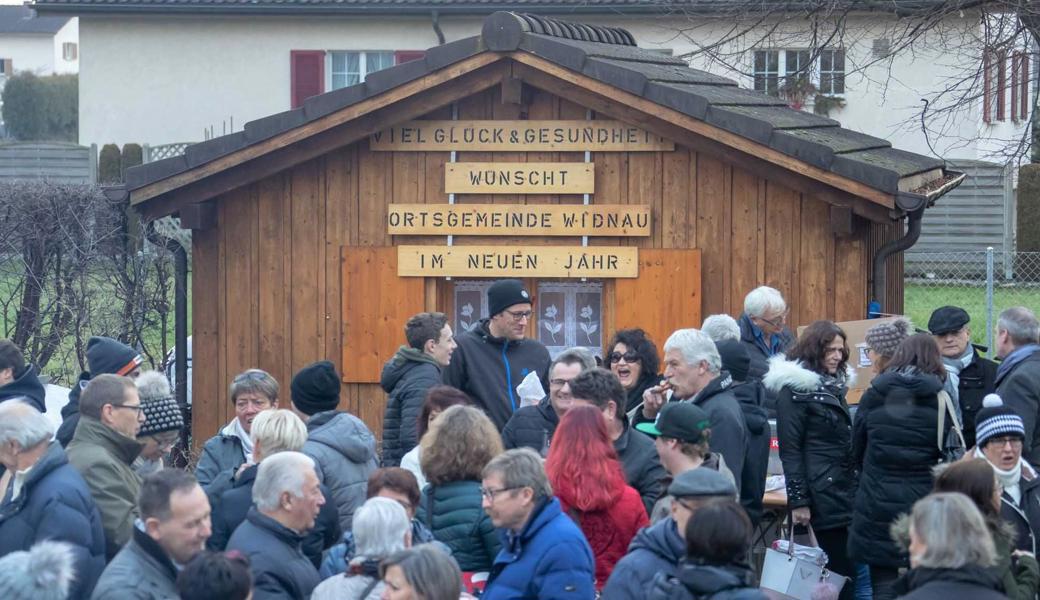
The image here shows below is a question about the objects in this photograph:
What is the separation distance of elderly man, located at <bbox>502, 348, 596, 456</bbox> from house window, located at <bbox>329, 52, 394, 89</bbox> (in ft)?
70.9

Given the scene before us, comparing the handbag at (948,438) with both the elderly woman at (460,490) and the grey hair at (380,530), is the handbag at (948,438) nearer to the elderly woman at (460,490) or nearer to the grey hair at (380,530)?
the elderly woman at (460,490)

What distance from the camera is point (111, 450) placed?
A: 5.88 m

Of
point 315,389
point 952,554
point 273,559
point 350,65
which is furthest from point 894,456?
point 350,65

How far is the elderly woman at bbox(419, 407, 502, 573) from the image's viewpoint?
5.49 metres

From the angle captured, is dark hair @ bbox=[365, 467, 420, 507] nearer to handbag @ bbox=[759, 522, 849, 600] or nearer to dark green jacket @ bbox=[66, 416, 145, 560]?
dark green jacket @ bbox=[66, 416, 145, 560]

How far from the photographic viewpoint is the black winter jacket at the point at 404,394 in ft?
24.9

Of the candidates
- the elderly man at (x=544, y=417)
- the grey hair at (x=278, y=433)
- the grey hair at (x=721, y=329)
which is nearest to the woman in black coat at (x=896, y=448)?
the grey hair at (x=721, y=329)

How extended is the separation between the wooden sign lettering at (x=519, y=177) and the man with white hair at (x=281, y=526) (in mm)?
5685

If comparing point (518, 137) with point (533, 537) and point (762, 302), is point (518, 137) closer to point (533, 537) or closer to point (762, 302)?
point (762, 302)

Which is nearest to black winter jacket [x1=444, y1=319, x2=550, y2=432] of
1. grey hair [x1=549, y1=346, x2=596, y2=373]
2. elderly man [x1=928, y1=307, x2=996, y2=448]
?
grey hair [x1=549, y1=346, x2=596, y2=373]

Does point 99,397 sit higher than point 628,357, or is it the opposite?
point 628,357

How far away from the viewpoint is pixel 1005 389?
7.65 m

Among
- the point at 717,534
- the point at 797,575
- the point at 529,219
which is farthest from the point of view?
the point at 529,219

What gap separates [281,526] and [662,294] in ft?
19.2
